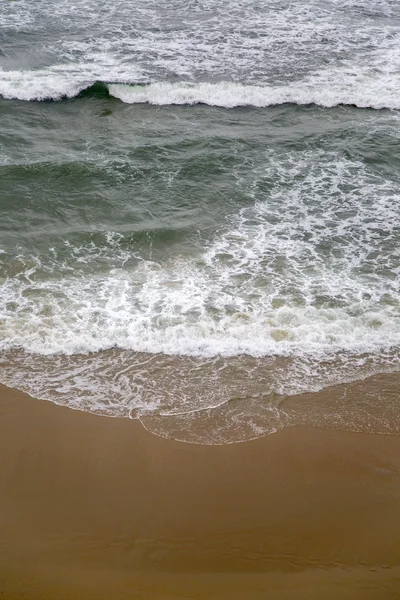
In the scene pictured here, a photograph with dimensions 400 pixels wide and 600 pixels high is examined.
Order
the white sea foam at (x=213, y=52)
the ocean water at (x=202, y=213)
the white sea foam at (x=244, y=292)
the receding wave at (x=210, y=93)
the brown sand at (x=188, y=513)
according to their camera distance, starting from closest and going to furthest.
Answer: the brown sand at (x=188, y=513) → the ocean water at (x=202, y=213) → the white sea foam at (x=244, y=292) → the receding wave at (x=210, y=93) → the white sea foam at (x=213, y=52)

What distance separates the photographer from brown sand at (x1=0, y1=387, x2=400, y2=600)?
556cm

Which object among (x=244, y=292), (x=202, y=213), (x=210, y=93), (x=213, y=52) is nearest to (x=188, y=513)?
(x=244, y=292)

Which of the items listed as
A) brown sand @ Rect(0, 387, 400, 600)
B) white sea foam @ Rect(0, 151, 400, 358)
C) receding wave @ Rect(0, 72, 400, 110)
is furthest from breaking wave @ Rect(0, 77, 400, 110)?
brown sand @ Rect(0, 387, 400, 600)

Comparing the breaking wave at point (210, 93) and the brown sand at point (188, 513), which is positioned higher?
the breaking wave at point (210, 93)

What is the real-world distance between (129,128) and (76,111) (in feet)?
5.26

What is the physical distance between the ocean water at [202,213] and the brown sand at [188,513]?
358mm

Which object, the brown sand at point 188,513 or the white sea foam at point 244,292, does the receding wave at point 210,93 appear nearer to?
the white sea foam at point 244,292

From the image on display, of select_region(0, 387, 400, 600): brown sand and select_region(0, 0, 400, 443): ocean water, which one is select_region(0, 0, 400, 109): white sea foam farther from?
select_region(0, 387, 400, 600): brown sand

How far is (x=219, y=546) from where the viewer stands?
5.90 metres

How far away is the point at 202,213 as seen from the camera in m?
11.6

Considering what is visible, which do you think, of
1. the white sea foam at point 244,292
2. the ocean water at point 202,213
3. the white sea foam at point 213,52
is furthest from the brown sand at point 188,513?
the white sea foam at point 213,52

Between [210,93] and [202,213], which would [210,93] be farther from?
[202,213]

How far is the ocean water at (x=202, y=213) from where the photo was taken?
25.7 ft

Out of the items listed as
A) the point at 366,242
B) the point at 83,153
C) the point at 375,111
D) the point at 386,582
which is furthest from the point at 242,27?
the point at 386,582
